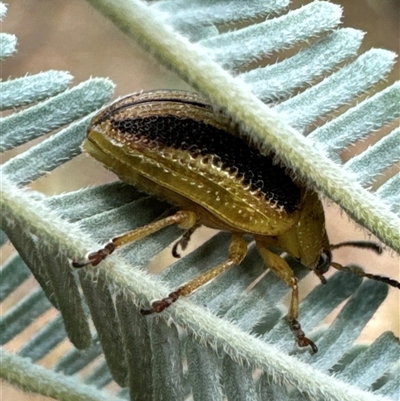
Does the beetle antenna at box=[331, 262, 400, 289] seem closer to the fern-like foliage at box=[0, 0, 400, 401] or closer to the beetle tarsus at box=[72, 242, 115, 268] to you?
the fern-like foliage at box=[0, 0, 400, 401]

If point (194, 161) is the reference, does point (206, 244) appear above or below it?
below

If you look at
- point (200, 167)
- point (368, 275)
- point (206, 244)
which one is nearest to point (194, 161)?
point (200, 167)

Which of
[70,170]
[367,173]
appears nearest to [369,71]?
[367,173]

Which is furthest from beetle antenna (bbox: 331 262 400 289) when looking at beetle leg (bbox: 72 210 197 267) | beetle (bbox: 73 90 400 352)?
beetle leg (bbox: 72 210 197 267)

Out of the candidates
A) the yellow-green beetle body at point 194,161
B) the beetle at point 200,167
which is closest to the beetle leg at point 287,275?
the beetle at point 200,167

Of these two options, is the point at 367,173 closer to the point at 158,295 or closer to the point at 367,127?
the point at 367,127

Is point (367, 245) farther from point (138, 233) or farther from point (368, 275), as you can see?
point (138, 233)
